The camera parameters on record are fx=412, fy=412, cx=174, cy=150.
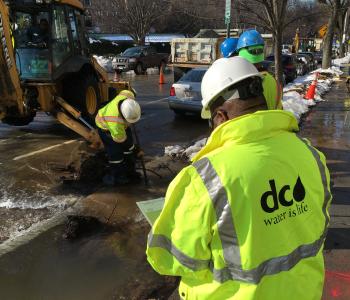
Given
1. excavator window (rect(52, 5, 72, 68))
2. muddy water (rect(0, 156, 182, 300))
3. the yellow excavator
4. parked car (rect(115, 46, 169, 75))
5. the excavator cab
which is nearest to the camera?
muddy water (rect(0, 156, 182, 300))

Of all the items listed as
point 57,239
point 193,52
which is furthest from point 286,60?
point 57,239

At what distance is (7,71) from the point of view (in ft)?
23.3

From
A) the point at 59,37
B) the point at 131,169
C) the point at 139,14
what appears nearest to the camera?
the point at 131,169

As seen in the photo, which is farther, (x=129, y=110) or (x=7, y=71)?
(x=7, y=71)

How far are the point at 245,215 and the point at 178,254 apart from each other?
0.95 feet

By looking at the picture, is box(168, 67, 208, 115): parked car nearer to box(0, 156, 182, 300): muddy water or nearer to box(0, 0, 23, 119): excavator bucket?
box(0, 0, 23, 119): excavator bucket

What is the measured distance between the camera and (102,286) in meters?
3.60

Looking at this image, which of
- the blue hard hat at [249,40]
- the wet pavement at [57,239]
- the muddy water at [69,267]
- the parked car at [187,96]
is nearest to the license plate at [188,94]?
the parked car at [187,96]

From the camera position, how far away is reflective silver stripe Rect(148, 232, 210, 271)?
4.95ft

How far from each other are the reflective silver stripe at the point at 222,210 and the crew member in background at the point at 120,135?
4.15 meters

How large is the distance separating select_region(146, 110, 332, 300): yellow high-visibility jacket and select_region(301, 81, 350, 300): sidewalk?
64.1 inches

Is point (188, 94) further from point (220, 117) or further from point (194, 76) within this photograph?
point (220, 117)


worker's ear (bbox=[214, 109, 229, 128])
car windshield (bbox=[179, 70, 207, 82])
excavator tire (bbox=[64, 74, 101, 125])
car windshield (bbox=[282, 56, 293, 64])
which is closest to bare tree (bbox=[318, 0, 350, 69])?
car windshield (bbox=[282, 56, 293, 64])

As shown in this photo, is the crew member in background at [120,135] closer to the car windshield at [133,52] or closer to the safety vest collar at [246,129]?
the safety vest collar at [246,129]
